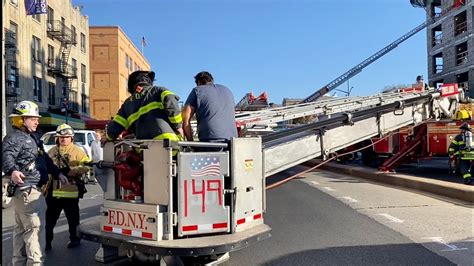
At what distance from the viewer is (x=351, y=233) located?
683 cm

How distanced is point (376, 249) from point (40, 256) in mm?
4073

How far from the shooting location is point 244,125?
9.02 metres

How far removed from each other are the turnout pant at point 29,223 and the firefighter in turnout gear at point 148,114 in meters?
1.02

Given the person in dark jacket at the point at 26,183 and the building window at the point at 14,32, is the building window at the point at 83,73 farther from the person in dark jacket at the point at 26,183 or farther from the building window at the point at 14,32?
the person in dark jacket at the point at 26,183

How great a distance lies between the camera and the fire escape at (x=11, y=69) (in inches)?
1131

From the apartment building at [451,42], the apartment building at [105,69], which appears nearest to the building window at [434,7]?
the apartment building at [451,42]

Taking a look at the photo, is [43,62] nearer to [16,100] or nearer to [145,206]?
[16,100]

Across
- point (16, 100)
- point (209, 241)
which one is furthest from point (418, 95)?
point (16, 100)

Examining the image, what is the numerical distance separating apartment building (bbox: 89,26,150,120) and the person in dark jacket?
52090 millimetres

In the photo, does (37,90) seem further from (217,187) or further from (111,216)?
(217,187)

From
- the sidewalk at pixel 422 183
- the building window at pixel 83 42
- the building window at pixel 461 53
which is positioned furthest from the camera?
the building window at pixel 83 42

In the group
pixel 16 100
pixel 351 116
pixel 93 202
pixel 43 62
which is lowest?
pixel 93 202

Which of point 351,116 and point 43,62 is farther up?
point 43,62

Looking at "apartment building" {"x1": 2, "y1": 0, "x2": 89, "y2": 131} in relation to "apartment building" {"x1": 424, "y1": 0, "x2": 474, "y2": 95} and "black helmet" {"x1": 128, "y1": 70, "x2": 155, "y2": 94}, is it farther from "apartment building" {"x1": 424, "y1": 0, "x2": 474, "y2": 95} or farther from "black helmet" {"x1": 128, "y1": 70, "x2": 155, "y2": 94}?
"apartment building" {"x1": 424, "y1": 0, "x2": 474, "y2": 95}
